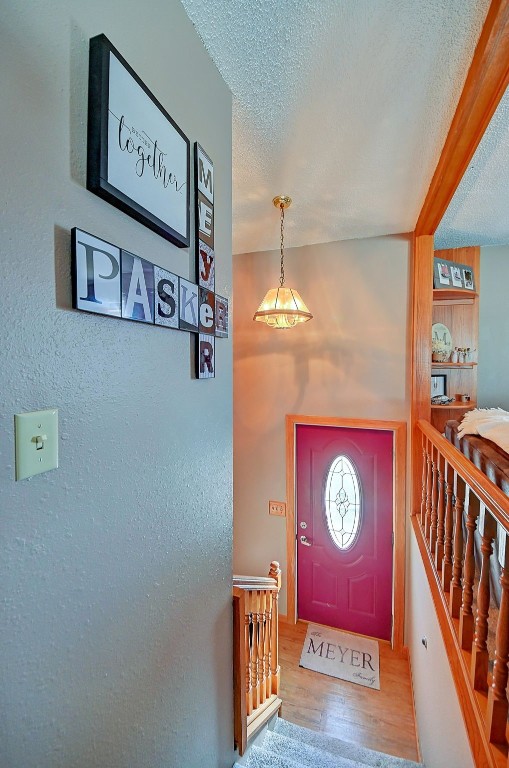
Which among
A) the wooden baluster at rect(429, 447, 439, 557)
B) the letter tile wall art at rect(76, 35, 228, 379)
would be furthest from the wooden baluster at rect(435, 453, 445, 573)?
the letter tile wall art at rect(76, 35, 228, 379)

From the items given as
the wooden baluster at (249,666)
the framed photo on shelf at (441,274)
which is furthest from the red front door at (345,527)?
the framed photo on shelf at (441,274)

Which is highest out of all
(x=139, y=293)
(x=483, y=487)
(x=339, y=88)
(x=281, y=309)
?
(x=339, y=88)

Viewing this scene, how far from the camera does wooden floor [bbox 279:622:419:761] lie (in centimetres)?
215

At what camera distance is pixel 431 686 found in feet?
5.70

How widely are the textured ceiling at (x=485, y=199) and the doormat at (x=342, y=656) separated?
352 centimetres

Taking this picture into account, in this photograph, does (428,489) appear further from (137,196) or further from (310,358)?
(137,196)

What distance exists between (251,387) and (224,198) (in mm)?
2075

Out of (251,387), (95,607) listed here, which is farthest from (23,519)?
(251,387)

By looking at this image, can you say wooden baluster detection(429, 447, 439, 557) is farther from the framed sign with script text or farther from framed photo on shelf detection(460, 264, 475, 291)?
the framed sign with script text

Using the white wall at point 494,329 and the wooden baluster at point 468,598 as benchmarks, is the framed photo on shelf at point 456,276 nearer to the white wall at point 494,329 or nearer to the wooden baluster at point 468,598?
the white wall at point 494,329

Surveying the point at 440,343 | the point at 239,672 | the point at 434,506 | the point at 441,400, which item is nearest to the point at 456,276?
the point at 440,343

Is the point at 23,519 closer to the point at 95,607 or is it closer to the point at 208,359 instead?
the point at 95,607

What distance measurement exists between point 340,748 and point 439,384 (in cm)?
265

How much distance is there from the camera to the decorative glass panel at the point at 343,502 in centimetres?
295
